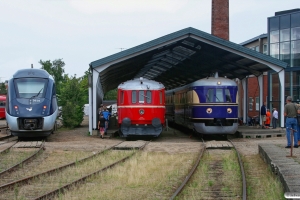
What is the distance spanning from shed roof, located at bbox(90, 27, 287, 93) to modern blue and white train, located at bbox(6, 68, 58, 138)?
340 centimetres

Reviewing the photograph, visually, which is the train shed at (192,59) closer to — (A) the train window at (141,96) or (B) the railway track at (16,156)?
(A) the train window at (141,96)

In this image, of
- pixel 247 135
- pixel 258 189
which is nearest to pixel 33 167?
pixel 258 189

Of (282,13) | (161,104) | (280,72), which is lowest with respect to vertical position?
(161,104)

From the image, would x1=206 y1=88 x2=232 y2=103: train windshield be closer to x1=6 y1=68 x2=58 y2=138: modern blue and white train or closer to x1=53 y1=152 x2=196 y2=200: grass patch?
x1=6 y1=68 x2=58 y2=138: modern blue and white train

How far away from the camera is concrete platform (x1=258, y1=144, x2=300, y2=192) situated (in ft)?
27.7

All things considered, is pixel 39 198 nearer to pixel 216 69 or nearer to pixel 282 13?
pixel 216 69

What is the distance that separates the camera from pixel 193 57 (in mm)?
29234

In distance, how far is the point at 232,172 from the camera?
1173cm

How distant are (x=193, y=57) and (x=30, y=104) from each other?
12.5m

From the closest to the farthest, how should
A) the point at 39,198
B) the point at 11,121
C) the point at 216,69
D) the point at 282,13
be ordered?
the point at 39,198, the point at 11,121, the point at 216,69, the point at 282,13

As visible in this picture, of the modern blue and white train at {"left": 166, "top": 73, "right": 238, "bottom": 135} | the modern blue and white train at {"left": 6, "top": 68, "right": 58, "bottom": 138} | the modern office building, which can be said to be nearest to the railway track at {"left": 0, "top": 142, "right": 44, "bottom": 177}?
the modern blue and white train at {"left": 6, "top": 68, "right": 58, "bottom": 138}

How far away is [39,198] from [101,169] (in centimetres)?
358

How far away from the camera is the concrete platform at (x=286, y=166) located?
8430 mm

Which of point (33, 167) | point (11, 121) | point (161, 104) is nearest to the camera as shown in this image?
point (33, 167)
